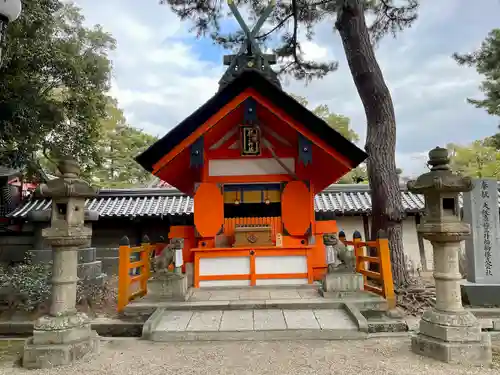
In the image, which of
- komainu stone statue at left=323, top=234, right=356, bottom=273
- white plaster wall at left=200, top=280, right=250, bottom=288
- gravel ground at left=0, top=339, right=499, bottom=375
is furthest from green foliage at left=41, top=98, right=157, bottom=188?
gravel ground at left=0, top=339, right=499, bottom=375

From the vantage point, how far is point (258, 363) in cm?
418

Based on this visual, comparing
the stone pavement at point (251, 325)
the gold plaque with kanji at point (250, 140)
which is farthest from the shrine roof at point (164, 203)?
the stone pavement at point (251, 325)

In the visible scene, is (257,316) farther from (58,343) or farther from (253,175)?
(253,175)

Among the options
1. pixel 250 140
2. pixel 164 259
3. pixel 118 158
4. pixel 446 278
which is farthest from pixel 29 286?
pixel 118 158

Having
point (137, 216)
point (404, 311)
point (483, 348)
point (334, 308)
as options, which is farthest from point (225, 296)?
point (137, 216)

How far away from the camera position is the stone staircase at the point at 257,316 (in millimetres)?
4980

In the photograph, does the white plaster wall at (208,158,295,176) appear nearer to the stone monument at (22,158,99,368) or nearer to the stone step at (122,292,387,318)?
the stone step at (122,292,387,318)

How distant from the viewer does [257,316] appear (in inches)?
A: 220

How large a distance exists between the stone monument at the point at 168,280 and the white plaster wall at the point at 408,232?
880 cm

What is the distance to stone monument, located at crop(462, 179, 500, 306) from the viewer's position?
6961 millimetres

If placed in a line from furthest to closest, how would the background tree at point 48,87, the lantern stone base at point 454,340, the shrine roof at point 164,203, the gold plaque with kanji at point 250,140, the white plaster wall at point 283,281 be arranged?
the shrine roof at point 164,203
the background tree at point 48,87
the gold plaque with kanji at point 250,140
the white plaster wall at point 283,281
the lantern stone base at point 454,340

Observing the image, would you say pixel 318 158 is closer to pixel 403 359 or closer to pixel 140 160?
pixel 140 160

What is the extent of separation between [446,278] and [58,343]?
4.81 m

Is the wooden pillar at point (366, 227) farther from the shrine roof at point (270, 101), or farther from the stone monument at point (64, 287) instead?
the stone monument at point (64, 287)
